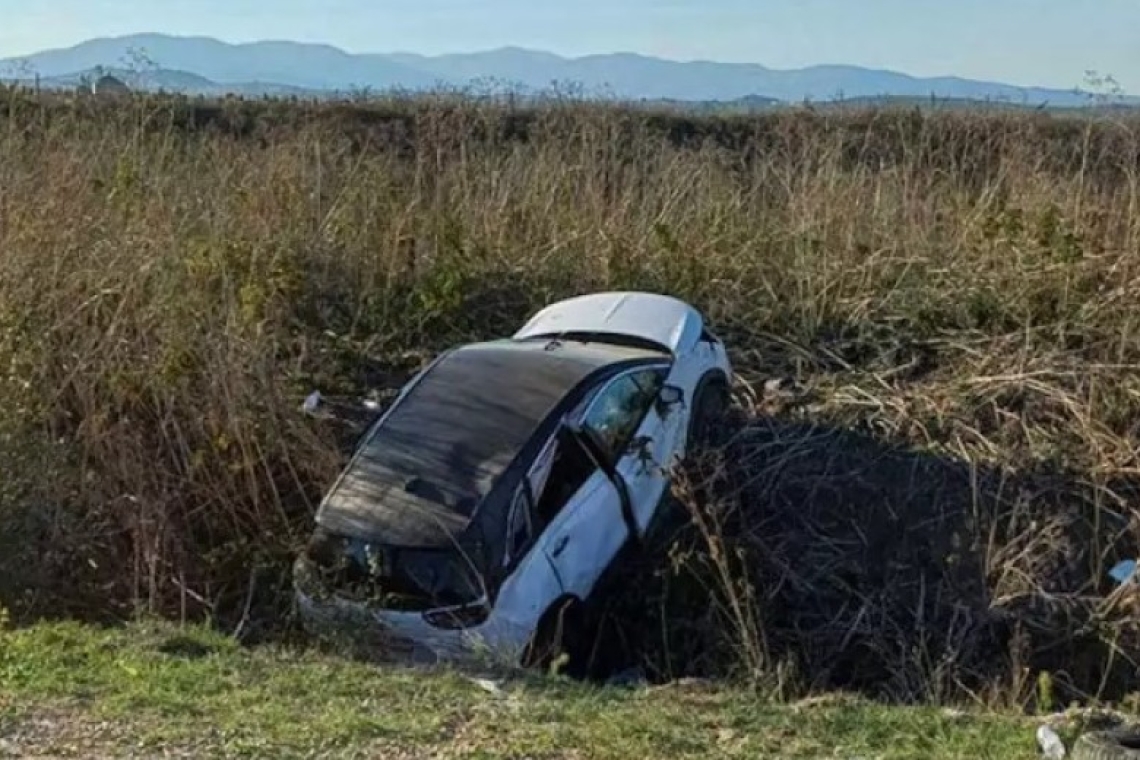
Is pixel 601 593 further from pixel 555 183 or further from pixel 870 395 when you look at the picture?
pixel 555 183

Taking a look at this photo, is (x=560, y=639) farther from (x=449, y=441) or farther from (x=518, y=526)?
(x=449, y=441)

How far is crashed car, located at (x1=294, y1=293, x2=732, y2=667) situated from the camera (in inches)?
289

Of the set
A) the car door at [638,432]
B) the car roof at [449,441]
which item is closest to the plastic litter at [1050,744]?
the car roof at [449,441]

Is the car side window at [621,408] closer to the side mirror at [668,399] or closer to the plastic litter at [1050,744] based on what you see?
the side mirror at [668,399]

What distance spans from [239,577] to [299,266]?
4155 millimetres

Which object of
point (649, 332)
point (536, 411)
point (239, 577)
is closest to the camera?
point (536, 411)

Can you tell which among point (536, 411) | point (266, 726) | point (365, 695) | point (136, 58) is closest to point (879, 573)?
point (536, 411)

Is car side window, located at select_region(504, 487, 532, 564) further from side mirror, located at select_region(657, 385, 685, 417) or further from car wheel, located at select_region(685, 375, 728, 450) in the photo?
car wheel, located at select_region(685, 375, 728, 450)

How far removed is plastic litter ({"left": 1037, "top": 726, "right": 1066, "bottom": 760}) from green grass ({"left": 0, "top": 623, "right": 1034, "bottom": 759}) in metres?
0.05

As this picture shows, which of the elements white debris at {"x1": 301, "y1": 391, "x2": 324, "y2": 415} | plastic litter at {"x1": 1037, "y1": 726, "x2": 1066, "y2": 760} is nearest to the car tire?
plastic litter at {"x1": 1037, "y1": 726, "x2": 1066, "y2": 760}

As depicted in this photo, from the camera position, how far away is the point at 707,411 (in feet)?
33.4

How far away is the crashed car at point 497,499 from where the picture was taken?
7340 millimetres

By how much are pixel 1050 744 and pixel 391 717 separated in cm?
230

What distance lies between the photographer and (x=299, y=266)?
1244 cm
